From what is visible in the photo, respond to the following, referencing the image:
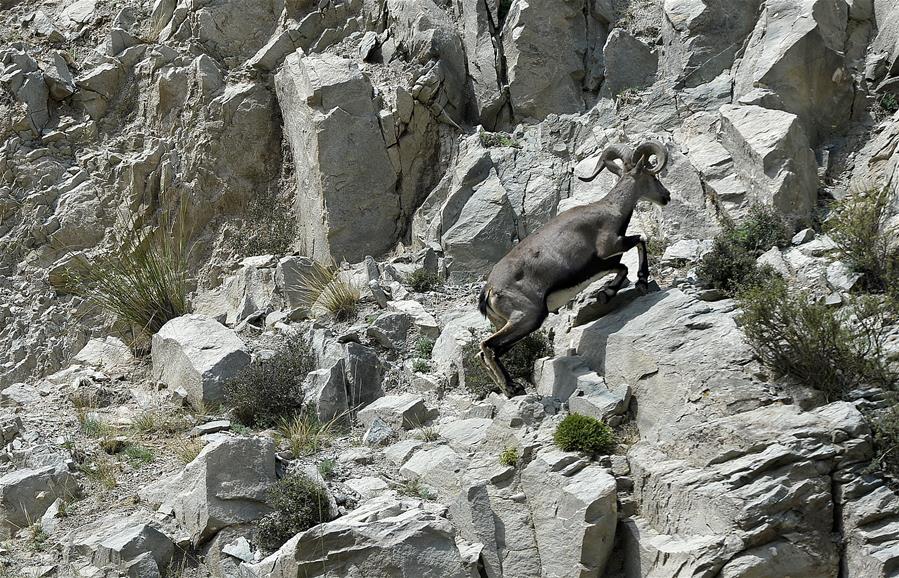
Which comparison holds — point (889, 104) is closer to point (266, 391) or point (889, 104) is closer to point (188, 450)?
point (266, 391)

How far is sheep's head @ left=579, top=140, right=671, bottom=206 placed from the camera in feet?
40.5

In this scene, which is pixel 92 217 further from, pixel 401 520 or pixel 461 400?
pixel 401 520

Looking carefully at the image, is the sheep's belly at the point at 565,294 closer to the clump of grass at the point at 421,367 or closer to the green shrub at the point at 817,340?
the clump of grass at the point at 421,367

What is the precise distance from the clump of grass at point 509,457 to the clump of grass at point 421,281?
18.1 feet

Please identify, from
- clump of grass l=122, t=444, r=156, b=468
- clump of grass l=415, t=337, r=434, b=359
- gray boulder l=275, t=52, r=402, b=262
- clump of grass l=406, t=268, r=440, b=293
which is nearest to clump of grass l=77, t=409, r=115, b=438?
clump of grass l=122, t=444, r=156, b=468

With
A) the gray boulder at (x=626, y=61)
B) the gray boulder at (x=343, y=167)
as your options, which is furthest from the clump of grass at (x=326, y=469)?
the gray boulder at (x=626, y=61)

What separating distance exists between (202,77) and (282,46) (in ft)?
5.78

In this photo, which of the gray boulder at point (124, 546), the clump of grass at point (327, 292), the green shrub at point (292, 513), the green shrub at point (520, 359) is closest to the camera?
the gray boulder at point (124, 546)

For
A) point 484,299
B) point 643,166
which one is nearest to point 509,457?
point 484,299

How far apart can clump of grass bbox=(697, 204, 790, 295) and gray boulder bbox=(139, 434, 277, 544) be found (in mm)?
5675

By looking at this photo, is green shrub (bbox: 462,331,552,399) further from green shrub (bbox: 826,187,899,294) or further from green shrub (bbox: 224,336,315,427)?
green shrub (bbox: 826,187,899,294)

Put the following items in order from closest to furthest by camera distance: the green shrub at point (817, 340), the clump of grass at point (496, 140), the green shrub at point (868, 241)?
the green shrub at point (817, 340) → the green shrub at point (868, 241) → the clump of grass at point (496, 140)

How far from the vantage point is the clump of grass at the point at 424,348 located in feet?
42.4

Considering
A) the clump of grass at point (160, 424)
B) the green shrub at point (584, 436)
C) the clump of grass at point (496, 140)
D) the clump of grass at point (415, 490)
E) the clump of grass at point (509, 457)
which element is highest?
the clump of grass at point (496, 140)
